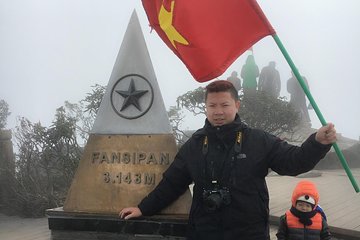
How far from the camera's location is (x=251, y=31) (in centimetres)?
276

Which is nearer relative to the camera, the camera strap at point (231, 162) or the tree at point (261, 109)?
the camera strap at point (231, 162)

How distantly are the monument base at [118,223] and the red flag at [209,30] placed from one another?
1.08 m

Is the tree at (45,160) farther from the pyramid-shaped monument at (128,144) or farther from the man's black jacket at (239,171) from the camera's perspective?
the man's black jacket at (239,171)

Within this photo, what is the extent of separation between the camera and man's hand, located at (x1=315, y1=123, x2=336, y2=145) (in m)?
1.98

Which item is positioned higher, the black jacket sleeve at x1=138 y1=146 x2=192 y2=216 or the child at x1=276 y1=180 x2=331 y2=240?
the black jacket sleeve at x1=138 y1=146 x2=192 y2=216

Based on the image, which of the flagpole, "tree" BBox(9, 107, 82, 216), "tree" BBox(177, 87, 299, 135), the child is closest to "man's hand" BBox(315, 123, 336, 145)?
the flagpole

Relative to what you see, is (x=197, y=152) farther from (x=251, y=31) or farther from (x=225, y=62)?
(x=251, y=31)

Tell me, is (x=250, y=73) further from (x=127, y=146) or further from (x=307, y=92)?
(x=307, y=92)

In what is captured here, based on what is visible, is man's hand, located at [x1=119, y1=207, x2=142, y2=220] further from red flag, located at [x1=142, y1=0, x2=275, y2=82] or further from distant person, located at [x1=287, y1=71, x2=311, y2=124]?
distant person, located at [x1=287, y1=71, x2=311, y2=124]

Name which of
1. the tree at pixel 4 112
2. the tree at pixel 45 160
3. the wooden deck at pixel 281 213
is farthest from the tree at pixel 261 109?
the tree at pixel 4 112

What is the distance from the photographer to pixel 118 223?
119 inches

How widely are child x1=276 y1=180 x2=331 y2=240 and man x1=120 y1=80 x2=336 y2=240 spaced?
0.87m

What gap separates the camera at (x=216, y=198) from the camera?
2.17 meters

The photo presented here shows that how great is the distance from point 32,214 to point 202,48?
5.62 metres
